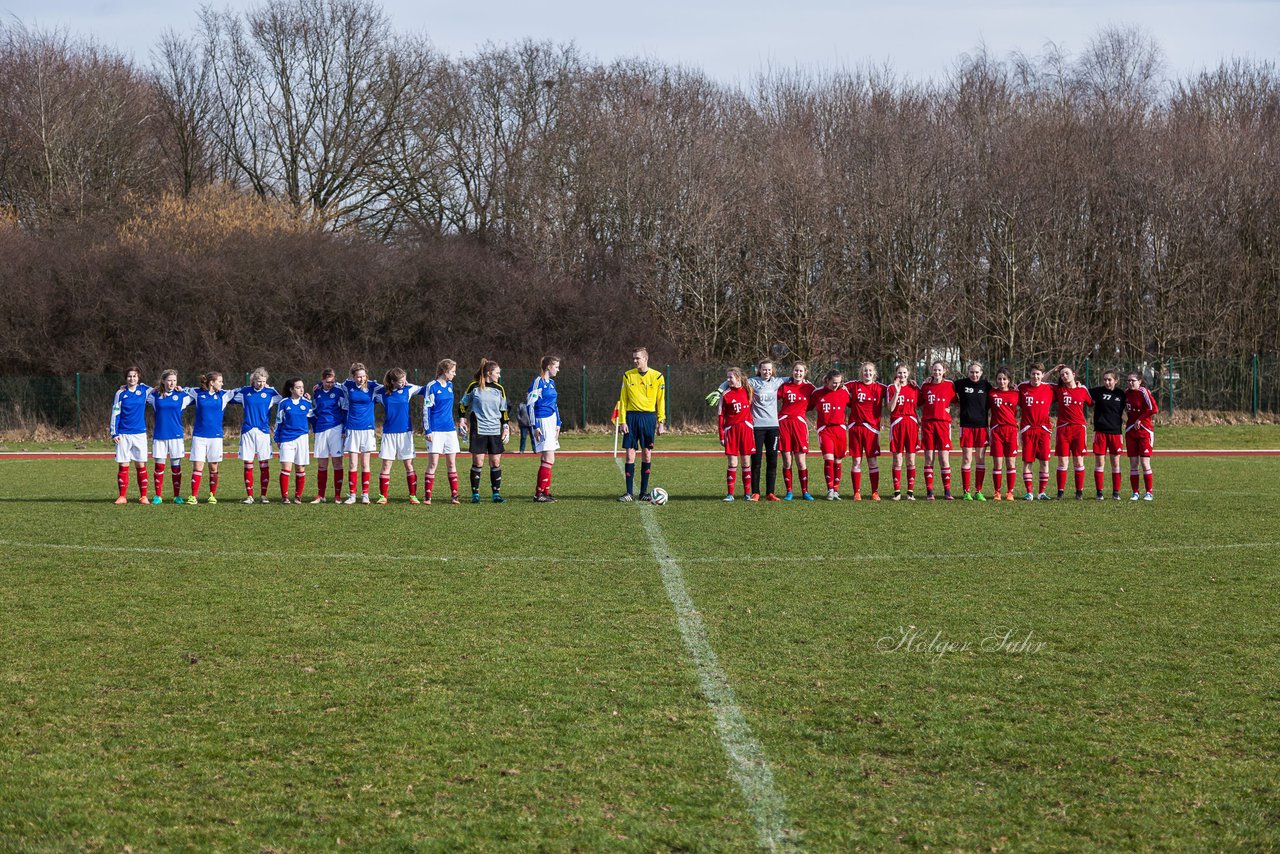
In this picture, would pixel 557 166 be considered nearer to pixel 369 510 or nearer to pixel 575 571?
pixel 369 510

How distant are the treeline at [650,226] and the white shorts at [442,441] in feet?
72.0

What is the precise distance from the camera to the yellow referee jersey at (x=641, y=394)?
48.5ft

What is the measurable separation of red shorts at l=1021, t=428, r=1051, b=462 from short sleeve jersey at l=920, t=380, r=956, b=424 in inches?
39.6

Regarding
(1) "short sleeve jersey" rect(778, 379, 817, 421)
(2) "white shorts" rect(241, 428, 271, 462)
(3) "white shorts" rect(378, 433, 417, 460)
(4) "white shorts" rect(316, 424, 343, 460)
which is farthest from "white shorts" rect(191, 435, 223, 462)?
(1) "short sleeve jersey" rect(778, 379, 817, 421)

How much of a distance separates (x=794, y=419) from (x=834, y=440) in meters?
0.57

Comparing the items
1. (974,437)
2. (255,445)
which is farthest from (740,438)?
(255,445)

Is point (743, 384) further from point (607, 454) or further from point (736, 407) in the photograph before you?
point (607, 454)

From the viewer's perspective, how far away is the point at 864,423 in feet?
50.3

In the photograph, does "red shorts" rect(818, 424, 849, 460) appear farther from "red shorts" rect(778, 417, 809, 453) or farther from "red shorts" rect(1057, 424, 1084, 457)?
"red shorts" rect(1057, 424, 1084, 457)

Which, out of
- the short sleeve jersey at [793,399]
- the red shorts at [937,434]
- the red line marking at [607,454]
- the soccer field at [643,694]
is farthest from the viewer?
the red line marking at [607,454]

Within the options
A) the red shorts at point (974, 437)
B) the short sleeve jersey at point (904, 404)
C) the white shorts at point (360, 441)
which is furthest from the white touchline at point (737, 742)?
the red shorts at point (974, 437)

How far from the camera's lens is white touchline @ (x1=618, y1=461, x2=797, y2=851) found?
13.6 ft

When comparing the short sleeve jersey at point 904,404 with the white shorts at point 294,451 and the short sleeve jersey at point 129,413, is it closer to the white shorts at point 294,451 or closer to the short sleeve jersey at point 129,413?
the white shorts at point 294,451

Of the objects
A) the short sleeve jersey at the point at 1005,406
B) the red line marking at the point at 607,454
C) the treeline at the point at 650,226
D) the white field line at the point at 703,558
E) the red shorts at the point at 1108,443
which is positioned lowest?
the white field line at the point at 703,558
